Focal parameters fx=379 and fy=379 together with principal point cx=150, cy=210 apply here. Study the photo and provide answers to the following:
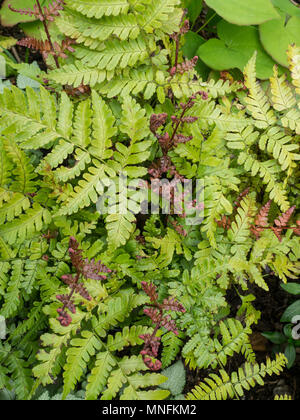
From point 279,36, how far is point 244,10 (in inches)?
10.7

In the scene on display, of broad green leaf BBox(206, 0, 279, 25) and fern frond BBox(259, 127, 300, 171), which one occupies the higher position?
broad green leaf BBox(206, 0, 279, 25)

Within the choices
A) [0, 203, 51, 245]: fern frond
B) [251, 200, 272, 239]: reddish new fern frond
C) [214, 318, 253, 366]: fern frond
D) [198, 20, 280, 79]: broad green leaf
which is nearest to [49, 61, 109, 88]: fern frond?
[0, 203, 51, 245]: fern frond

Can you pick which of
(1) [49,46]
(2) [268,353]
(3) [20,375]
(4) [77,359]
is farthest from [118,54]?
(2) [268,353]

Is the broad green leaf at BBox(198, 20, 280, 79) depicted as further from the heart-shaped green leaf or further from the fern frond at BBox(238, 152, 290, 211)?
the fern frond at BBox(238, 152, 290, 211)

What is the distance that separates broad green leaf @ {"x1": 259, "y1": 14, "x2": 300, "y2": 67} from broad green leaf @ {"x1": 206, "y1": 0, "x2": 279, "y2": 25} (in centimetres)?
11

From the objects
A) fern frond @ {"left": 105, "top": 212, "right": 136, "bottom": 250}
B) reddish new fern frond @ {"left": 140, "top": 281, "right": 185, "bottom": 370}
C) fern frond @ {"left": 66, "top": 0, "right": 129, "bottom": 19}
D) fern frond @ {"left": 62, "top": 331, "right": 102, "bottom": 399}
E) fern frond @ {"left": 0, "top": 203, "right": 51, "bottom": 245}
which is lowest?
fern frond @ {"left": 62, "top": 331, "right": 102, "bottom": 399}

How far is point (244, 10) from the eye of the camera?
81.4 inches

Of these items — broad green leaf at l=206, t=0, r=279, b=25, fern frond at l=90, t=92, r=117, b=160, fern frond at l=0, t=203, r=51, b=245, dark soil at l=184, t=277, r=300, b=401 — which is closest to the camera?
fern frond at l=90, t=92, r=117, b=160

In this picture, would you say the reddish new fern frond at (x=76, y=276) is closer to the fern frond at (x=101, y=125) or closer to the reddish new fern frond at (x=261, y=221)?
the fern frond at (x=101, y=125)

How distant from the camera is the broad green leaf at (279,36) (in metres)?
2.14

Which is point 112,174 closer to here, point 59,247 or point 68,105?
point 68,105

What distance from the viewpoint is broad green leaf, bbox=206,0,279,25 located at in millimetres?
2041

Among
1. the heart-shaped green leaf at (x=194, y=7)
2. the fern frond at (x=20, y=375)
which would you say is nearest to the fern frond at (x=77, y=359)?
the fern frond at (x=20, y=375)
